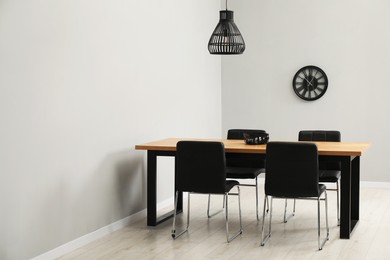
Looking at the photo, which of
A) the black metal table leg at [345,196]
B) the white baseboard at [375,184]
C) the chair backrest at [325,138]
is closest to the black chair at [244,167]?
the chair backrest at [325,138]

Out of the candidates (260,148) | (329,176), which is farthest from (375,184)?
(260,148)

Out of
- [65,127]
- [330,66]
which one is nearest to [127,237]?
[65,127]

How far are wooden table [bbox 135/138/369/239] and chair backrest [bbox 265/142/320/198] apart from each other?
0.25 meters

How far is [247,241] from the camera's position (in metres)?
5.57

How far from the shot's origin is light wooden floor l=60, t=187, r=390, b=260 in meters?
5.13

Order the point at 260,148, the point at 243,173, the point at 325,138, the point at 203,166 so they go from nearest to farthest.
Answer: the point at 203,166
the point at 260,148
the point at 243,173
the point at 325,138

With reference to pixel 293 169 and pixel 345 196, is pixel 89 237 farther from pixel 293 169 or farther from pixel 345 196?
pixel 345 196

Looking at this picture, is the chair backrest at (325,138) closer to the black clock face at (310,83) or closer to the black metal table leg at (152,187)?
the black metal table leg at (152,187)

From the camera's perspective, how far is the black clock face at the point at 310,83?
8.40m

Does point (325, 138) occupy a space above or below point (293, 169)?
above

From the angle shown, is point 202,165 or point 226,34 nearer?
point 202,165

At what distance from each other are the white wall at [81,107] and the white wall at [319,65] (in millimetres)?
1266

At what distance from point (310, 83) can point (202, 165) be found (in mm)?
3354

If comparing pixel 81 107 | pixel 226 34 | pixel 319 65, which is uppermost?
pixel 226 34
